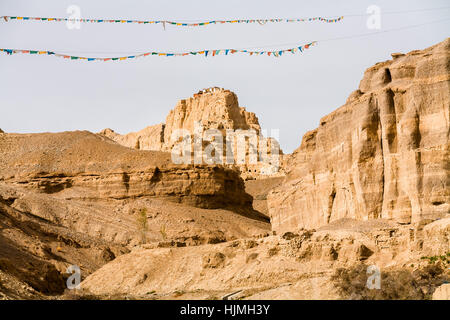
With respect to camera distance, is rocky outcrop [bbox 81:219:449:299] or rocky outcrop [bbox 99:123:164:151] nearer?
rocky outcrop [bbox 81:219:449:299]

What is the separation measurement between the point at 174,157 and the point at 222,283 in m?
46.4

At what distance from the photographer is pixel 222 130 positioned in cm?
14538

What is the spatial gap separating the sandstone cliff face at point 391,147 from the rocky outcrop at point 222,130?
72363 mm

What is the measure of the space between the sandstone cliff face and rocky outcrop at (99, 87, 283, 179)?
237 feet

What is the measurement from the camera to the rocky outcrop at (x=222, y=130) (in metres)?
138

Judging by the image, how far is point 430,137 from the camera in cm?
4331

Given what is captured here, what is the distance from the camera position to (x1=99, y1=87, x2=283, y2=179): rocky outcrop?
454 ft
